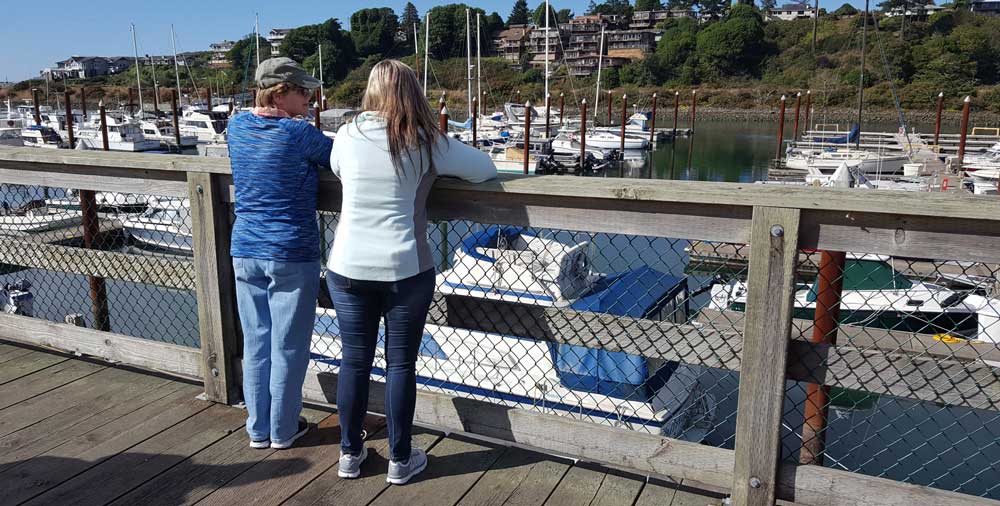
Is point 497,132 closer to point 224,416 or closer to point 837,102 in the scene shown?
point 224,416

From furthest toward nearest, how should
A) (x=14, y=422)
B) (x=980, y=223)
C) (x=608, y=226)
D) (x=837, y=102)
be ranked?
(x=837, y=102), (x=14, y=422), (x=608, y=226), (x=980, y=223)

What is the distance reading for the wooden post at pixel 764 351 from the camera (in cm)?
233

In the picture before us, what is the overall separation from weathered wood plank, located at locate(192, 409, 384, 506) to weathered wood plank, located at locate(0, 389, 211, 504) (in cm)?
40

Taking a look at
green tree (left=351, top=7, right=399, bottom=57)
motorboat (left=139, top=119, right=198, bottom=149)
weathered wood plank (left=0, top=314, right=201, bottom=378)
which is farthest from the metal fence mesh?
green tree (left=351, top=7, right=399, bottom=57)

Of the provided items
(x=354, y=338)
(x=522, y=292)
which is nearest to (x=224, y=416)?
(x=354, y=338)

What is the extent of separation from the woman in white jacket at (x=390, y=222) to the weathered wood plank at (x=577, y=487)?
0.57m

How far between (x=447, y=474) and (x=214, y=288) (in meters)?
1.31

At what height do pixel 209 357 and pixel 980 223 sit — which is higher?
pixel 980 223

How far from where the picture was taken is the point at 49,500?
2.63 m

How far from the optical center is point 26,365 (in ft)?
12.8

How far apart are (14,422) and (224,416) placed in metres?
0.84

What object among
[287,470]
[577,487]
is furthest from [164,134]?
[577,487]

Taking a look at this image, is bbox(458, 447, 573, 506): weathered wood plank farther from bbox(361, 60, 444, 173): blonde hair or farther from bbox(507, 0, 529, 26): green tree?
bbox(507, 0, 529, 26): green tree

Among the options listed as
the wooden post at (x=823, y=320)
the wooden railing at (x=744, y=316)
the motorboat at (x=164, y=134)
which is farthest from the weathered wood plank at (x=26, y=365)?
the motorboat at (x=164, y=134)
